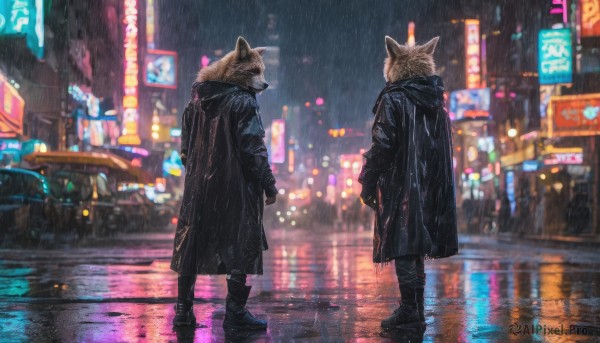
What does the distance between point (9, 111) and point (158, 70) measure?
4309 centimetres

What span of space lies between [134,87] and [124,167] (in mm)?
18982

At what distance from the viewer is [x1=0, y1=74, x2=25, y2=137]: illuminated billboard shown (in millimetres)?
27145

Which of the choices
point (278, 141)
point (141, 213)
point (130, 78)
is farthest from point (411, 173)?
point (278, 141)

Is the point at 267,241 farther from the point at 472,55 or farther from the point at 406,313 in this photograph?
the point at 472,55

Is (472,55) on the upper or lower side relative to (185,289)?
upper

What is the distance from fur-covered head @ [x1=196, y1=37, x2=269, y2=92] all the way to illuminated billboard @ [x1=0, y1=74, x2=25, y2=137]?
75.3 feet

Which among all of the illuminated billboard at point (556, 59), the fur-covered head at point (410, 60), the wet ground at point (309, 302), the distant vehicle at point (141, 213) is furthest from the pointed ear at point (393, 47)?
the illuminated billboard at point (556, 59)

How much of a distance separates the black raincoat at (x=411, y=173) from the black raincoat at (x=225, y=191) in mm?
784

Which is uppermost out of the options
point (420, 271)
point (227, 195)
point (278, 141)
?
point (278, 141)

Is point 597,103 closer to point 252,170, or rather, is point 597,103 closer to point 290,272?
point 290,272

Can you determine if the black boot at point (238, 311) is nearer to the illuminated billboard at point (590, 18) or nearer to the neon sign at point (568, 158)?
the illuminated billboard at point (590, 18)

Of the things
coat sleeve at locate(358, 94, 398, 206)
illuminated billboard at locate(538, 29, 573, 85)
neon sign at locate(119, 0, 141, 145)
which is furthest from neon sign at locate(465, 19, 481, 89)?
coat sleeve at locate(358, 94, 398, 206)

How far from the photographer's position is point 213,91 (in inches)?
221

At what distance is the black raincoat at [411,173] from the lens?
5.56m
